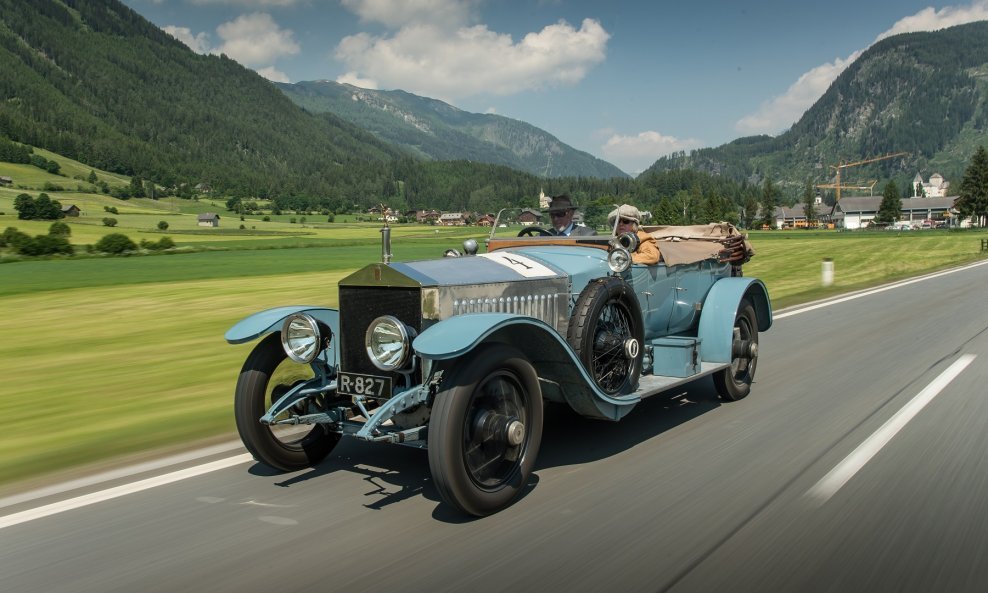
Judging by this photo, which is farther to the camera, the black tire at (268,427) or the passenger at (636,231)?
the passenger at (636,231)

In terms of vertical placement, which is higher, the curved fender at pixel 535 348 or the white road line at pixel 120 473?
the curved fender at pixel 535 348

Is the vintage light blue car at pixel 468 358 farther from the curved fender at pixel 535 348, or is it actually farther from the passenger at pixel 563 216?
the passenger at pixel 563 216

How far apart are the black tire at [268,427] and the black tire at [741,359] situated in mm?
3502

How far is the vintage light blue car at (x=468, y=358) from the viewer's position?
3811 millimetres

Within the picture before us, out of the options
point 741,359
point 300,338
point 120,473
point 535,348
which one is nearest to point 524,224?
point 535,348

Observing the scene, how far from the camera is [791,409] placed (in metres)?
6.21

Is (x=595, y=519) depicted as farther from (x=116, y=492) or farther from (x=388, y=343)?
(x=116, y=492)

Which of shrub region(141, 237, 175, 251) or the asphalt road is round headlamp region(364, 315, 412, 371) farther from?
shrub region(141, 237, 175, 251)

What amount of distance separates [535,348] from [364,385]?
106 cm

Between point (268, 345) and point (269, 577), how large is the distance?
1907mm

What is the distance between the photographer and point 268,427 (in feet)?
14.9

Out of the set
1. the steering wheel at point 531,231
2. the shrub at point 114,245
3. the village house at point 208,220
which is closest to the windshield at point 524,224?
the steering wheel at point 531,231

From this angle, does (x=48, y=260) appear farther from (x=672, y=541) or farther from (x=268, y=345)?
(x=672, y=541)

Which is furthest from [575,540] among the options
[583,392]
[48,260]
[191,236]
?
[191,236]
